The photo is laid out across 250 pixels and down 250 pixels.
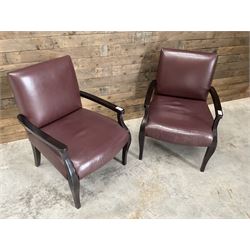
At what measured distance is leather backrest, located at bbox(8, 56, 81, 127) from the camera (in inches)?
66.8

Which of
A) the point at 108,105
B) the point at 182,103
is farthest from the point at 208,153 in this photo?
the point at 108,105

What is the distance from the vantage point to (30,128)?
165cm

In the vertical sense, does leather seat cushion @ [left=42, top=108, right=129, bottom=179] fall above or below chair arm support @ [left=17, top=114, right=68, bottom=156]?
below

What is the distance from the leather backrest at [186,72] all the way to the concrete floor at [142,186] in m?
0.57

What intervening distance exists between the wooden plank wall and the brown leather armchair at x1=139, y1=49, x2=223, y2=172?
25 centimetres

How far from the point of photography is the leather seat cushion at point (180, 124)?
1.95 metres

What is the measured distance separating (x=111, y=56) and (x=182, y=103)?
0.79 m

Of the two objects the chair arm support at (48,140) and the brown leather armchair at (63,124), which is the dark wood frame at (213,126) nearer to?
the brown leather armchair at (63,124)

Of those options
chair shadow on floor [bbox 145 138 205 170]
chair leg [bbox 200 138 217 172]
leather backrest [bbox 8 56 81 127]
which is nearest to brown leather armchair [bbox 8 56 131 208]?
leather backrest [bbox 8 56 81 127]

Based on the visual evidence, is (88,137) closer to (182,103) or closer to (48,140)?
(48,140)

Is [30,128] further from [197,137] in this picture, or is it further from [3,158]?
[197,137]

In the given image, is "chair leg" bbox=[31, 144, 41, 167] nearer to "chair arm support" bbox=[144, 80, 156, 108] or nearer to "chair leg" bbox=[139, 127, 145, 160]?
"chair leg" bbox=[139, 127, 145, 160]

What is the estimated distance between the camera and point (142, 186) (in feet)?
6.56

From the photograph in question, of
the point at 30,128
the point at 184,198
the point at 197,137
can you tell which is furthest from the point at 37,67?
the point at 184,198
